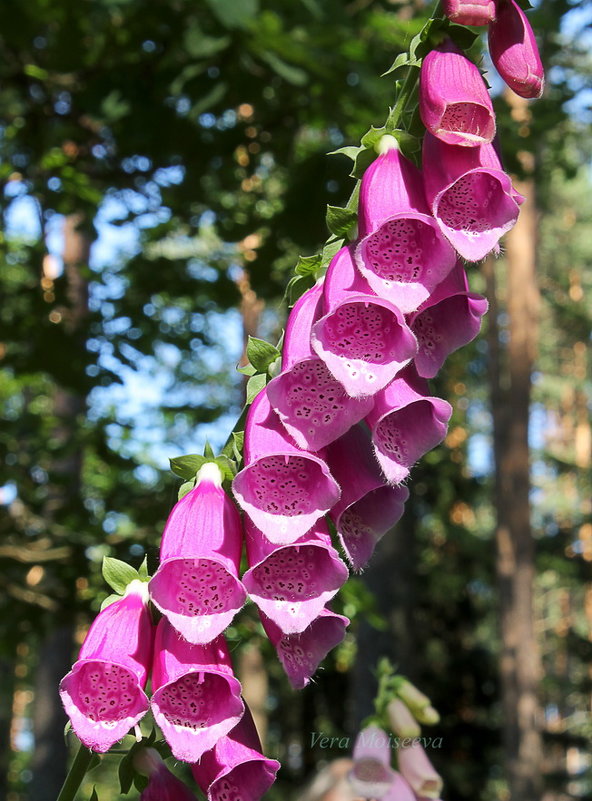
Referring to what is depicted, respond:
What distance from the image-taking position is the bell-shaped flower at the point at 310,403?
0.89m

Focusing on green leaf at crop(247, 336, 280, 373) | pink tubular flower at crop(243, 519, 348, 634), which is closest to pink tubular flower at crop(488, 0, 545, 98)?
green leaf at crop(247, 336, 280, 373)

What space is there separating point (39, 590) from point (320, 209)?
2.04 meters

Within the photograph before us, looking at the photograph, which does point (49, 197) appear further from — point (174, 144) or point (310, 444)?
point (310, 444)

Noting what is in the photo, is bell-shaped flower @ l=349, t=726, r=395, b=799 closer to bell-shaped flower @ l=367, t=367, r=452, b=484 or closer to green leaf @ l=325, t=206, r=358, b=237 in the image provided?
bell-shaped flower @ l=367, t=367, r=452, b=484

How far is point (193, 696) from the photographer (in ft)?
2.84

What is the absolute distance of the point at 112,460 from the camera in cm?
443

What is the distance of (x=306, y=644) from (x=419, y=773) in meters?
0.77

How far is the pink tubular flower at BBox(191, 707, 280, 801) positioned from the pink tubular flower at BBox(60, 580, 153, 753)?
0.29 ft

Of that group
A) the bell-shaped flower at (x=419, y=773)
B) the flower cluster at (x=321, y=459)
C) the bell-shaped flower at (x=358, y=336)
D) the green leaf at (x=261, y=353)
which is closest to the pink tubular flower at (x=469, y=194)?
the flower cluster at (x=321, y=459)

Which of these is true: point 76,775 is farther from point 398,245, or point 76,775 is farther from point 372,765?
point 372,765

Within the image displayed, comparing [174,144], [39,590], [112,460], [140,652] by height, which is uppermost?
[140,652]

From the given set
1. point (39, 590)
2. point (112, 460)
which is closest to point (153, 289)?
point (112, 460)

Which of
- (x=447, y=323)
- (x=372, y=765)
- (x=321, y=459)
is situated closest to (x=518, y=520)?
(x=372, y=765)

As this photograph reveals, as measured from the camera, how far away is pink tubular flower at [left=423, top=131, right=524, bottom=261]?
3.01 feet
